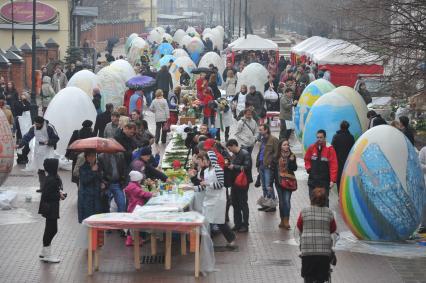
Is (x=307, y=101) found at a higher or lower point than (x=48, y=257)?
higher

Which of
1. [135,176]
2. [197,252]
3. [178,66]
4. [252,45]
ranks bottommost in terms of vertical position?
[197,252]

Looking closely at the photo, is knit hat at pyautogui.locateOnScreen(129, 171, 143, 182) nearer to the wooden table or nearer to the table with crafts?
the table with crafts

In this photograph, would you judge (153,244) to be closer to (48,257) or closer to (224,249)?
(224,249)

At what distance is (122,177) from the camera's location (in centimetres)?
1686

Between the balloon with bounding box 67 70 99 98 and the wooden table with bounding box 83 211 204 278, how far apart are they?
→ 16051 millimetres

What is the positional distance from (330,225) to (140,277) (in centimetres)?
315

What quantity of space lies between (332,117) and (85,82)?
1048cm

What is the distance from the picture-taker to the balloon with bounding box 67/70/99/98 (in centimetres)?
3079

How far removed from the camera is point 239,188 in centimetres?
1723

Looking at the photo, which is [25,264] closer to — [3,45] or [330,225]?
[330,225]

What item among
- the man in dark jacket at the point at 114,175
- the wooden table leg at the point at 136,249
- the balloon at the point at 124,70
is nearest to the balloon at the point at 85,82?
the balloon at the point at 124,70

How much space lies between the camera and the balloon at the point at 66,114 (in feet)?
79.1

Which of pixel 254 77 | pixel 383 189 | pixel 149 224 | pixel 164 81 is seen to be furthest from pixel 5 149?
pixel 254 77

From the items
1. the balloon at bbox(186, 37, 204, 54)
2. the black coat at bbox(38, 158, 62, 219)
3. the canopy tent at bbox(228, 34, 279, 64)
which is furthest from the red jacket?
the balloon at bbox(186, 37, 204, 54)
